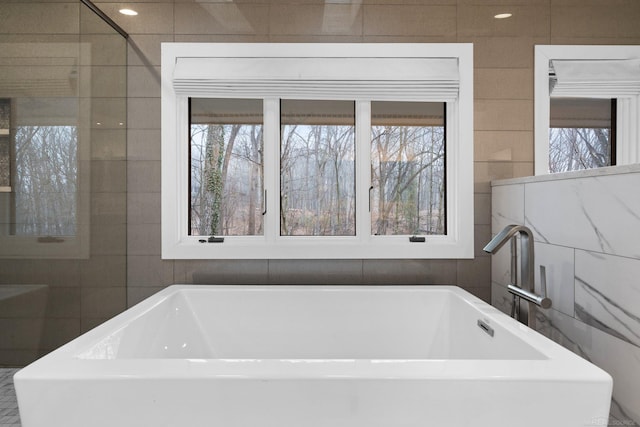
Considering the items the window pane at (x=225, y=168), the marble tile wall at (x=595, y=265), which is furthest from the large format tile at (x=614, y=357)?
the window pane at (x=225, y=168)

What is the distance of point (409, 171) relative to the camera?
2266 mm

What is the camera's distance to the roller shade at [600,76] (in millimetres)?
2111

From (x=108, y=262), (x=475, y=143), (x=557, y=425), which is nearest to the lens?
(x=557, y=425)

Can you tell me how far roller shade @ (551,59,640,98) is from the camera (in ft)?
6.93

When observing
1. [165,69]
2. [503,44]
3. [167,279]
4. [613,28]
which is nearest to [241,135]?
[165,69]

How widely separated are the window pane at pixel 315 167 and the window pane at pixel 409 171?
160mm

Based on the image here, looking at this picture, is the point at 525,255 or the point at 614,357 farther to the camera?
the point at 525,255

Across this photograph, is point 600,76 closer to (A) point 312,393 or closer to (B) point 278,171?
(B) point 278,171

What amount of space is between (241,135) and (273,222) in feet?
1.88

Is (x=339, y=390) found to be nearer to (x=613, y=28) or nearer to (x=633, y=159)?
(x=633, y=159)

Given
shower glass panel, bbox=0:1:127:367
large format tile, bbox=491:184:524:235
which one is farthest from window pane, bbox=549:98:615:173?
shower glass panel, bbox=0:1:127:367

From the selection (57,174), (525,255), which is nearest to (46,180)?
(57,174)

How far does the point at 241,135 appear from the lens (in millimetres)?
2256

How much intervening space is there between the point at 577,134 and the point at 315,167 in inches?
62.6
